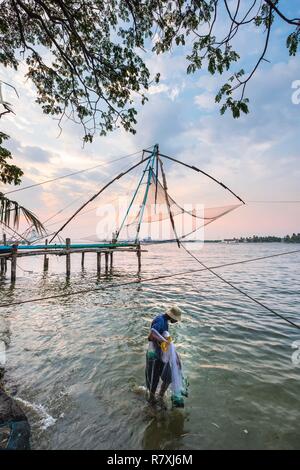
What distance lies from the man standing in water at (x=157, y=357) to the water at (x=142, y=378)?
472mm

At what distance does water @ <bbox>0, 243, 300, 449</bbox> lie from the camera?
4.20 meters

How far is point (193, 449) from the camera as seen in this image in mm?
3910

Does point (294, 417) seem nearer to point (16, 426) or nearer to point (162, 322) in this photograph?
point (162, 322)

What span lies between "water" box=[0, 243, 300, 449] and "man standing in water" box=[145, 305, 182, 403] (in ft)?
1.55

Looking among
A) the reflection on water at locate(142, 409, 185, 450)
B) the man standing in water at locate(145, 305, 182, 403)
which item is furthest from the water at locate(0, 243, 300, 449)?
the man standing in water at locate(145, 305, 182, 403)

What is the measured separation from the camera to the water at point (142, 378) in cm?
420

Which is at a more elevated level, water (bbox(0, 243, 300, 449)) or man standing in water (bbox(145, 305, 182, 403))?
man standing in water (bbox(145, 305, 182, 403))

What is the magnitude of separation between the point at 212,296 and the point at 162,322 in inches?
428

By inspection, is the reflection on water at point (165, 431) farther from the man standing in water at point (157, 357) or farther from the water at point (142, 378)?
the man standing in water at point (157, 357)

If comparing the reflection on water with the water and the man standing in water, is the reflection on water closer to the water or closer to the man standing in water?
the water

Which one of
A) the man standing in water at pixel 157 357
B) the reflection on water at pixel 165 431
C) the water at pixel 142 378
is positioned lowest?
the water at pixel 142 378

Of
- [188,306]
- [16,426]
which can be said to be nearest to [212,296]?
[188,306]

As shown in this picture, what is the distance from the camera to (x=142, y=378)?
6.00 meters

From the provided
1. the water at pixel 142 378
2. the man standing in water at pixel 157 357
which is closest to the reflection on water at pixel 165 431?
the water at pixel 142 378
